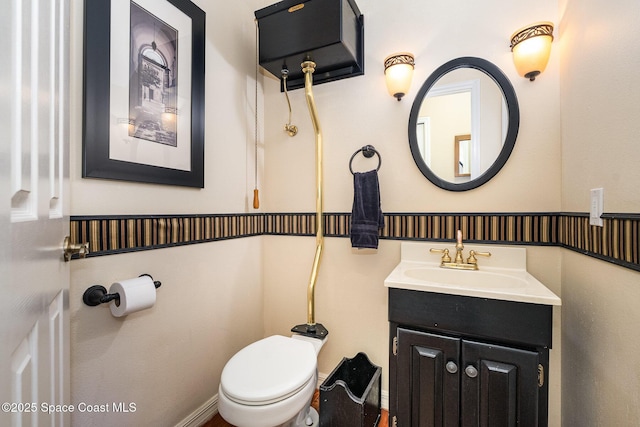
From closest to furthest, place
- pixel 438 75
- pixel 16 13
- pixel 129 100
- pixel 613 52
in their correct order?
pixel 16 13 → pixel 613 52 → pixel 129 100 → pixel 438 75

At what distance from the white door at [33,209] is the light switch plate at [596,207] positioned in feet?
4.76

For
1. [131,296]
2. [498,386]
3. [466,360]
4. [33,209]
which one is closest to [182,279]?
[131,296]

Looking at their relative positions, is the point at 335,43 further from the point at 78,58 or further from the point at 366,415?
the point at 366,415

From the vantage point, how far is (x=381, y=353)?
63.2 inches

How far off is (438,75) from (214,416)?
2.12 meters

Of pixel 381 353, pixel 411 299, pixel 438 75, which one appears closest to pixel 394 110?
pixel 438 75

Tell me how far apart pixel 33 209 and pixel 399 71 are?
1.52 meters

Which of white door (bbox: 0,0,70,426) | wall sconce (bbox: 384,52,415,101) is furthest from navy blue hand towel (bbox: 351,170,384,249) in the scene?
white door (bbox: 0,0,70,426)

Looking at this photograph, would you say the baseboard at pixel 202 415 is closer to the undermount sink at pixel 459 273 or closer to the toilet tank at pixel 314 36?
the undermount sink at pixel 459 273

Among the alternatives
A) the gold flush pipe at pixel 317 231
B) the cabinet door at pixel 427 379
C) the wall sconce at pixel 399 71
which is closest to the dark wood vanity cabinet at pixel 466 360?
the cabinet door at pixel 427 379

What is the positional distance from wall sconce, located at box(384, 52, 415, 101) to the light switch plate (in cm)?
92

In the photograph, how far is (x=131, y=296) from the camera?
103 cm

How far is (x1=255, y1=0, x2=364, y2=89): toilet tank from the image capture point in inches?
54.1

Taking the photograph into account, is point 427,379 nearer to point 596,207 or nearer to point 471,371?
point 471,371
